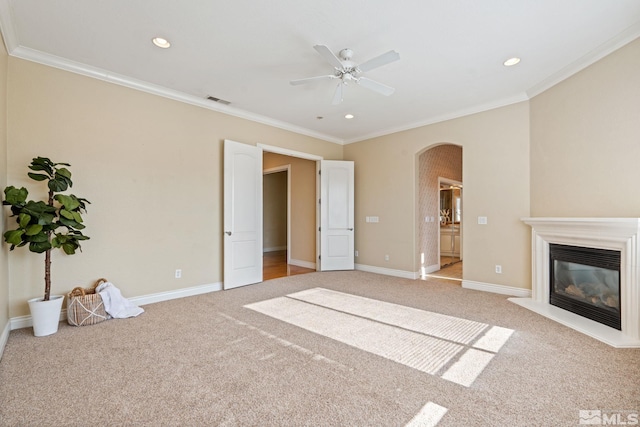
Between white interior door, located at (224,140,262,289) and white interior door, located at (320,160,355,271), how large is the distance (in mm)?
1580

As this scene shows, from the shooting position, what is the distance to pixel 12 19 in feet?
8.57

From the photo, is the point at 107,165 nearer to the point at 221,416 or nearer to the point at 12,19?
the point at 12,19

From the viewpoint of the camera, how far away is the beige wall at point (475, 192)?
169 inches

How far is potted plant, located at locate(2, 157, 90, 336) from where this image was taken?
270 cm

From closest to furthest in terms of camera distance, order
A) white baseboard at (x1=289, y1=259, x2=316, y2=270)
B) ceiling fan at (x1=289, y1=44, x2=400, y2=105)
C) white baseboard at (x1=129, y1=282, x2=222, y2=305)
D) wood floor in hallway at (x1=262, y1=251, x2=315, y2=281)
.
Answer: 1. ceiling fan at (x1=289, y1=44, x2=400, y2=105)
2. white baseboard at (x1=129, y1=282, x2=222, y2=305)
3. wood floor in hallway at (x1=262, y1=251, x2=315, y2=281)
4. white baseboard at (x1=289, y1=259, x2=316, y2=270)

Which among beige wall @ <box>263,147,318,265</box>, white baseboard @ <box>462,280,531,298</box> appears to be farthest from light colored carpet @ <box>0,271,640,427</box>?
beige wall @ <box>263,147,318,265</box>

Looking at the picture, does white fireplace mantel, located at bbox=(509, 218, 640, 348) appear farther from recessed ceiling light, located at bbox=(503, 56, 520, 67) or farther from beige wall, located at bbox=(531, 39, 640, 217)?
recessed ceiling light, located at bbox=(503, 56, 520, 67)

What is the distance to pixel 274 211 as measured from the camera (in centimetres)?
977

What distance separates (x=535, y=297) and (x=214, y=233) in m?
4.51

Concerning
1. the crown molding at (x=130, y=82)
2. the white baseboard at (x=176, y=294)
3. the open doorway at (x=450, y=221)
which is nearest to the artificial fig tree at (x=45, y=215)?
the white baseboard at (x=176, y=294)

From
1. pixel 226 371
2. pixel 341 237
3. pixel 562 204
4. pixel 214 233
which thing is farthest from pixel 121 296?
pixel 562 204

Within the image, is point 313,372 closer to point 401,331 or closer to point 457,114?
point 401,331

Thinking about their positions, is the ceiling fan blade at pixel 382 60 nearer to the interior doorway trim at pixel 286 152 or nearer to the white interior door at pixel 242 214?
the white interior door at pixel 242 214

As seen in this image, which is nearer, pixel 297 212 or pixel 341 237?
pixel 341 237
